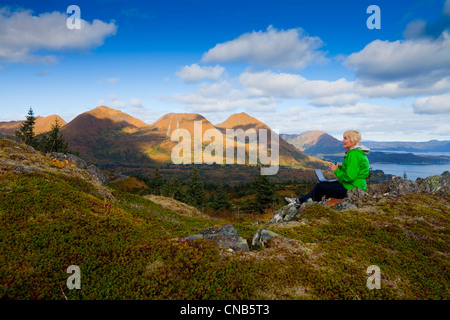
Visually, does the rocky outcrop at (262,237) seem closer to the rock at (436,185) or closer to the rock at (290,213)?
the rock at (290,213)

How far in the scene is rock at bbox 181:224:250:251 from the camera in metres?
7.94

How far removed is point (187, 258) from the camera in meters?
6.66

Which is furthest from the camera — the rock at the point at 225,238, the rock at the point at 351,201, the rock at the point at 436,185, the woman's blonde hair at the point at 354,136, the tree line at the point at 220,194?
the tree line at the point at 220,194

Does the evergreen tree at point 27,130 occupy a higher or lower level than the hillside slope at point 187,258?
higher

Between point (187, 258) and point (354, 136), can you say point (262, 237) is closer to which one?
point (187, 258)

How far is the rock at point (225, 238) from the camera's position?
26.0 feet

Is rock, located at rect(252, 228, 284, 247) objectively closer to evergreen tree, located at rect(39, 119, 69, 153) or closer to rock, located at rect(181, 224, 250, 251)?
rock, located at rect(181, 224, 250, 251)

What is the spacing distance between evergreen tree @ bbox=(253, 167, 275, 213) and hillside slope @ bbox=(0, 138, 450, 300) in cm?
4329

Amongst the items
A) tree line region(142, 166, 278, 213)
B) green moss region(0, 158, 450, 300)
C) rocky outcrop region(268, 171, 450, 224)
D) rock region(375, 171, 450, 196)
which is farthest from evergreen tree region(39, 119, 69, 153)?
rock region(375, 171, 450, 196)

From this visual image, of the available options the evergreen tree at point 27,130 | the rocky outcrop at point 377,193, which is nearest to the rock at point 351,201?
the rocky outcrop at point 377,193

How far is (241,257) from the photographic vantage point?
7141 millimetres

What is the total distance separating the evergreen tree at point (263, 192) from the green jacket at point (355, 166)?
143 feet
